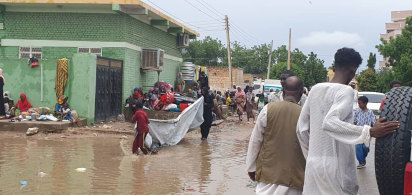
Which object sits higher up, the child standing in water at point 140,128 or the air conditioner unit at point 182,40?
the air conditioner unit at point 182,40

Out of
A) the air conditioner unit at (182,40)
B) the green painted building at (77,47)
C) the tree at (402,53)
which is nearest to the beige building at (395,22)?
the tree at (402,53)

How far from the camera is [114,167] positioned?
31.3 ft

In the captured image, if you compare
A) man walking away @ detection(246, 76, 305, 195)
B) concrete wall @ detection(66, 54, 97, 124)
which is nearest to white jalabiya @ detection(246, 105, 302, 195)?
man walking away @ detection(246, 76, 305, 195)

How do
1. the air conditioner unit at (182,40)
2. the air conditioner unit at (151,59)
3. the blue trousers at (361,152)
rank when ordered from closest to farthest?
the blue trousers at (361,152), the air conditioner unit at (151,59), the air conditioner unit at (182,40)

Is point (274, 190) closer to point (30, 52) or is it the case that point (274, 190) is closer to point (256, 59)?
point (30, 52)

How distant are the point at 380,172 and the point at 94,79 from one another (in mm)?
12763

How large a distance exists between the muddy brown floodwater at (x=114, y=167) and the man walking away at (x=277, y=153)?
3.38 meters

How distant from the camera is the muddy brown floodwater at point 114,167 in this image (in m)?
7.77

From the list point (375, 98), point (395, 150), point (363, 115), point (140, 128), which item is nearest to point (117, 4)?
point (140, 128)

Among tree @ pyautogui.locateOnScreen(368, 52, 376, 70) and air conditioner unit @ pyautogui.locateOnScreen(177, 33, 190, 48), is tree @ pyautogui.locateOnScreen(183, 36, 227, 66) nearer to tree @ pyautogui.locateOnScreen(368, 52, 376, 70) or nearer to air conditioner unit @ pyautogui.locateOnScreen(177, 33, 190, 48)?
tree @ pyautogui.locateOnScreen(368, 52, 376, 70)

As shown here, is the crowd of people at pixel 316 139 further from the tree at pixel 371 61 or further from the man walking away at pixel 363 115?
the tree at pixel 371 61

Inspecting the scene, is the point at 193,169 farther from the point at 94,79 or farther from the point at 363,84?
the point at 363,84

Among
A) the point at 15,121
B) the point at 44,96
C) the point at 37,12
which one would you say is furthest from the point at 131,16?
the point at 15,121

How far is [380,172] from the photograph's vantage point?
4.02 metres
